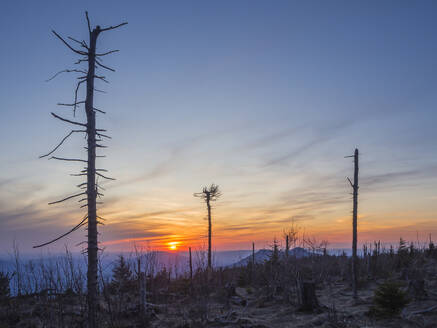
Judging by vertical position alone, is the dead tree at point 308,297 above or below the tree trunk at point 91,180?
below

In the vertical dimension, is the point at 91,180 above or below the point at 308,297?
above

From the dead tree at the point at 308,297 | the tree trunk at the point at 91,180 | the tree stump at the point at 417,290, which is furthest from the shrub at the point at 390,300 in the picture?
the tree trunk at the point at 91,180

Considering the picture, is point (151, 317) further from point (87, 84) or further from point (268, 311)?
point (87, 84)

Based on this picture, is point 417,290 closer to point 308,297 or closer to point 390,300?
point 390,300

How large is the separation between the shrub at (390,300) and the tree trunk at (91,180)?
928 centimetres

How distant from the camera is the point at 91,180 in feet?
29.7

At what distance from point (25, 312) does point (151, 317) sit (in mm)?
5102

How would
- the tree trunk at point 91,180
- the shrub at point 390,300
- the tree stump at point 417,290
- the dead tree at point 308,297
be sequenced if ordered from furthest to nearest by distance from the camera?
the tree stump at point 417,290 → the dead tree at point 308,297 → the shrub at point 390,300 → the tree trunk at point 91,180

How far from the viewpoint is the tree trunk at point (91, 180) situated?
870cm

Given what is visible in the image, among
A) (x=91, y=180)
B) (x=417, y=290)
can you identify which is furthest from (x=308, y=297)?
(x=91, y=180)

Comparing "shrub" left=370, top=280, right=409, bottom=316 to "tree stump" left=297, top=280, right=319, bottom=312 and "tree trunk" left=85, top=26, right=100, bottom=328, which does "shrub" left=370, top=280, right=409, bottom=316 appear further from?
"tree trunk" left=85, top=26, right=100, bottom=328

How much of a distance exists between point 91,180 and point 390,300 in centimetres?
1054

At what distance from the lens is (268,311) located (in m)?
15.3

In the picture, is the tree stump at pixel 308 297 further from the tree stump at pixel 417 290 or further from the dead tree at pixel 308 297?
the tree stump at pixel 417 290
